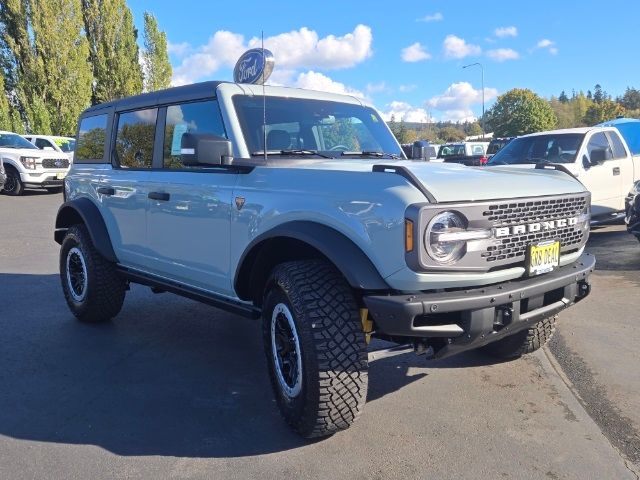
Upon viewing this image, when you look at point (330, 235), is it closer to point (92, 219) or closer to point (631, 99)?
point (92, 219)

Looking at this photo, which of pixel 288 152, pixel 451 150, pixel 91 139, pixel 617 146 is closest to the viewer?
pixel 288 152

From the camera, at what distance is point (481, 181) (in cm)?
308

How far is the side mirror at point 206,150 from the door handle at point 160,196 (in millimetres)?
625

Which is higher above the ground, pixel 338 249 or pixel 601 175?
pixel 601 175

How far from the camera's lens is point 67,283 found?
5.58m

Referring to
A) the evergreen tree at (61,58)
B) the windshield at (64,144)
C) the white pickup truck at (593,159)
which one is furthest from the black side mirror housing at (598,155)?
the evergreen tree at (61,58)

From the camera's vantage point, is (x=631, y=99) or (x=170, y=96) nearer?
(x=170, y=96)

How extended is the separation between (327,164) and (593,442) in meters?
2.16

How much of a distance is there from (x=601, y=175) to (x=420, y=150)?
230 inches

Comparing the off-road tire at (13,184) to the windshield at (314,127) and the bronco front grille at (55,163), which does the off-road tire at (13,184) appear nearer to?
the bronco front grille at (55,163)

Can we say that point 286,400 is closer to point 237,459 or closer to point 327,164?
point 237,459

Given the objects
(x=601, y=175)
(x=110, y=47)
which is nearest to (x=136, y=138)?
(x=601, y=175)

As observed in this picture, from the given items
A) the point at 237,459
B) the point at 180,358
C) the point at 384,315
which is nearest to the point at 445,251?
the point at 384,315

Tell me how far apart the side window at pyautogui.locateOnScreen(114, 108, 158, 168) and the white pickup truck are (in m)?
6.25
